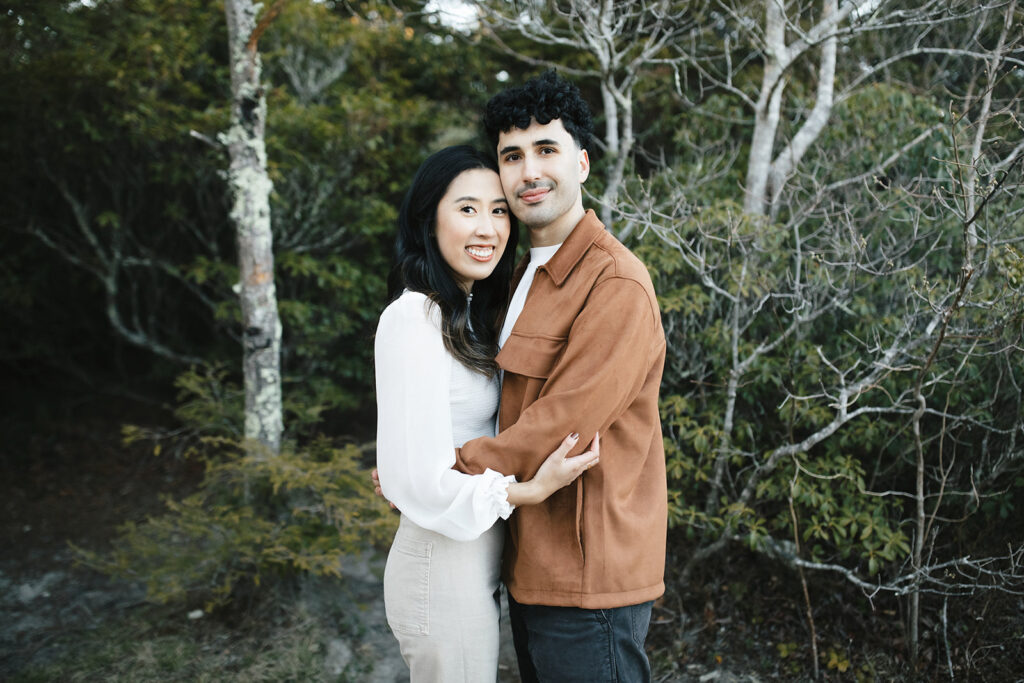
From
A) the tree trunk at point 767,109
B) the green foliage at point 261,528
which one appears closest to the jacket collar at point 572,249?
the green foliage at point 261,528

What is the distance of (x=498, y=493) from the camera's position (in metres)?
1.58

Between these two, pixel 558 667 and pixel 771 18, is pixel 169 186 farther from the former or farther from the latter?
pixel 558 667

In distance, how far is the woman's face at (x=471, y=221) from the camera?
6.09 feet

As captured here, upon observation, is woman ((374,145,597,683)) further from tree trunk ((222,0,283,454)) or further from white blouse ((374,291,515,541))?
tree trunk ((222,0,283,454))

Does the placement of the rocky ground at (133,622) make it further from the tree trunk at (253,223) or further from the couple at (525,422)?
the couple at (525,422)

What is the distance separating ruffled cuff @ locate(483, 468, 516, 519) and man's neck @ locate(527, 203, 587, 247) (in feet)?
2.32

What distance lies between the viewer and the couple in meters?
1.59

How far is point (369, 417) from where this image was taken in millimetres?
Result: 6320

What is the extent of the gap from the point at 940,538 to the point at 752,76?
12.3ft

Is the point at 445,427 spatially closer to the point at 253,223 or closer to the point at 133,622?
the point at 253,223

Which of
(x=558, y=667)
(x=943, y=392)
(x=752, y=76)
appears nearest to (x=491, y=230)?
(x=558, y=667)

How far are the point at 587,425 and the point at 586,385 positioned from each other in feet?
0.33

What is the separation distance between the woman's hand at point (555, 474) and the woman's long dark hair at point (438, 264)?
0.35m

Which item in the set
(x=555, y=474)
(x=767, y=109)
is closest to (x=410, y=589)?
(x=555, y=474)
